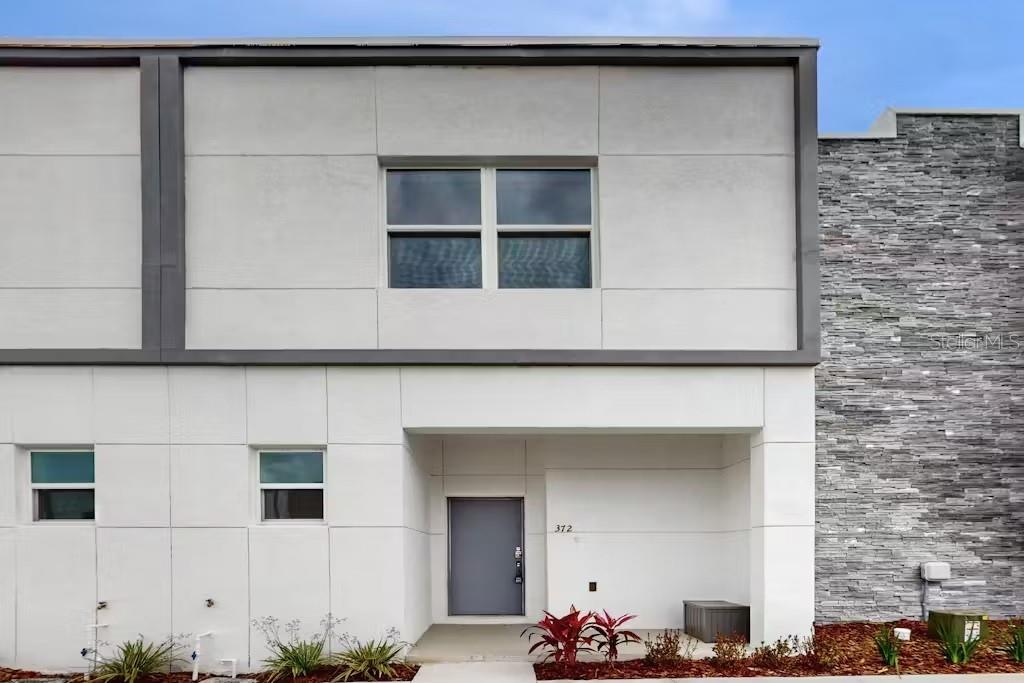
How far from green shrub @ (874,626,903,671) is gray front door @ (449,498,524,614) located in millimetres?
5067

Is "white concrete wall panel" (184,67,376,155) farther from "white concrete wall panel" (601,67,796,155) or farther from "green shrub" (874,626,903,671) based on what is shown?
"green shrub" (874,626,903,671)

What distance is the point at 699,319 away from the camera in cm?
988

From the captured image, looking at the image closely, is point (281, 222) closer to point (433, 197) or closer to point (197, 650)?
point (433, 197)

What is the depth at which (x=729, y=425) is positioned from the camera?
32.3ft

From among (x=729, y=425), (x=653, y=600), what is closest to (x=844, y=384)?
(x=729, y=425)

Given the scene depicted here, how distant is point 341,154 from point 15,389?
16.4ft

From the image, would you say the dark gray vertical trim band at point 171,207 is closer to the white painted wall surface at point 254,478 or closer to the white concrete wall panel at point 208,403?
the white concrete wall panel at point 208,403

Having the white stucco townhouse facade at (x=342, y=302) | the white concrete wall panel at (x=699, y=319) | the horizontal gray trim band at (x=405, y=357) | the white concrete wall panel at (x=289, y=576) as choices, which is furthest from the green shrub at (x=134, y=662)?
the white concrete wall panel at (x=699, y=319)

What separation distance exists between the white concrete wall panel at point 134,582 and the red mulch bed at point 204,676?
509 mm

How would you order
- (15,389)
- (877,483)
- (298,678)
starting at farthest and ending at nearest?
(877,483), (15,389), (298,678)

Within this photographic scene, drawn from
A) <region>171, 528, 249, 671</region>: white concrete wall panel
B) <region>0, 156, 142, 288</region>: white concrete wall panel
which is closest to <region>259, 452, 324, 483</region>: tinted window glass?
<region>171, 528, 249, 671</region>: white concrete wall panel

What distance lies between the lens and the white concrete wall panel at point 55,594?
31.1 feet

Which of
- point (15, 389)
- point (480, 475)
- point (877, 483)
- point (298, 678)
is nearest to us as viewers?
point (298, 678)

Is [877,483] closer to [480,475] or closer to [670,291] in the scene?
[670,291]
